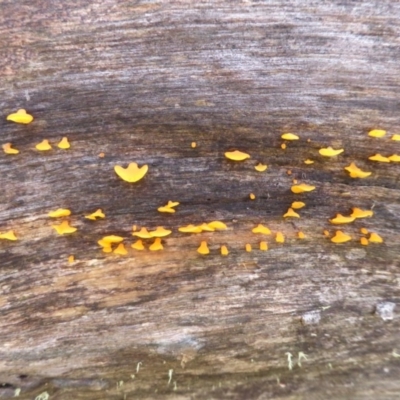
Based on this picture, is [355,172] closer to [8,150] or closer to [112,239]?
[112,239]

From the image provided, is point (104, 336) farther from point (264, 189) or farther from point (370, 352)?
point (370, 352)

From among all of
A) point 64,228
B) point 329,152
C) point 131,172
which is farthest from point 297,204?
point 64,228

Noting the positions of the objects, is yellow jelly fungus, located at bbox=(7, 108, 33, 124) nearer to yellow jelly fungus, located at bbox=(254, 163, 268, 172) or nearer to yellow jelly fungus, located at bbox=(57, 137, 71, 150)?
yellow jelly fungus, located at bbox=(57, 137, 71, 150)

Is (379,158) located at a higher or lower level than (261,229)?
higher

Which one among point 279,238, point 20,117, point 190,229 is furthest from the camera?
point 279,238

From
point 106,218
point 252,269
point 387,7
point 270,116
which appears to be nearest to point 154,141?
point 106,218

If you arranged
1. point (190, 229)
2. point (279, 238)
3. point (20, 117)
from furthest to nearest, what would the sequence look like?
point (279, 238), point (190, 229), point (20, 117)

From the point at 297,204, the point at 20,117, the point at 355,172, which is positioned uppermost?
the point at 20,117

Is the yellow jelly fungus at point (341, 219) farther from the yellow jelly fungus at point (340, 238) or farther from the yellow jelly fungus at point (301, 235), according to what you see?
the yellow jelly fungus at point (301, 235)
